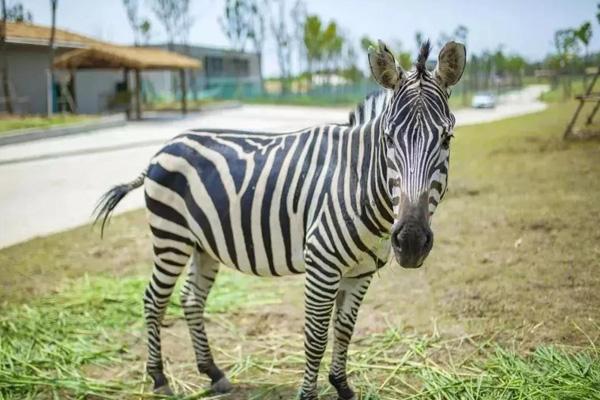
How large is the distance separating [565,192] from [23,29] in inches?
920

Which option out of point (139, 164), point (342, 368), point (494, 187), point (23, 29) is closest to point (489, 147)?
point (494, 187)

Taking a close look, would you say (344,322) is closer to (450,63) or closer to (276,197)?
(276,197)

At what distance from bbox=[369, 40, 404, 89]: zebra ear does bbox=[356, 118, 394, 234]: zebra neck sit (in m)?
0.26

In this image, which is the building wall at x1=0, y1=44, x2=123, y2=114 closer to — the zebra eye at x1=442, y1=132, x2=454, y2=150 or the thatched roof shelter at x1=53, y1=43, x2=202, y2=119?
the thatched roof shelter at x1=53, y1=43, x2=202, y2=119

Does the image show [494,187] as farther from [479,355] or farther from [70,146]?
[70,146]

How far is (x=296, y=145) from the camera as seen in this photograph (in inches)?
125

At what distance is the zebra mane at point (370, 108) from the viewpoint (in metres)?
2.85

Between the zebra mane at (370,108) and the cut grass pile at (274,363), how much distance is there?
5.36 ft

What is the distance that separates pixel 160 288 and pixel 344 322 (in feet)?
3.81

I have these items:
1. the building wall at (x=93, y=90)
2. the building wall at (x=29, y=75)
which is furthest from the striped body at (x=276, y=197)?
the building wall at (x=93, y=90)

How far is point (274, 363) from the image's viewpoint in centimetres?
382

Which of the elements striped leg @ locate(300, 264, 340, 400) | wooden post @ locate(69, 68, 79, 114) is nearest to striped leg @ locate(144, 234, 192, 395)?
striped leg @ locate(300, 264, 340, 400)

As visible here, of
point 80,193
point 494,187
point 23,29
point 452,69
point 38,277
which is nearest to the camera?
point 452,69

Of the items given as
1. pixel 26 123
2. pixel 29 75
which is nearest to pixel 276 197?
pixel 26 123
